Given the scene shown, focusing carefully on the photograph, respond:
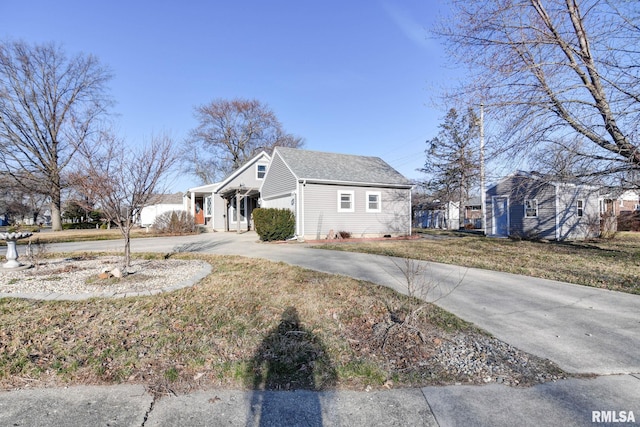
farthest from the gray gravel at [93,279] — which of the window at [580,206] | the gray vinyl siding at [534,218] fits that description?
the window at [580,206]

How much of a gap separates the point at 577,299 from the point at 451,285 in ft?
6.58

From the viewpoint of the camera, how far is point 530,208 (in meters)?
19.4

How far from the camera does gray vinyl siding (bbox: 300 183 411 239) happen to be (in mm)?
16734

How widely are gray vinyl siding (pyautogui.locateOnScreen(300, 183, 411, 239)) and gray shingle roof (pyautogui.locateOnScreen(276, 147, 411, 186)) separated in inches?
18.7

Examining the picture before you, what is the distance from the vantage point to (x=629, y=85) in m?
7.57

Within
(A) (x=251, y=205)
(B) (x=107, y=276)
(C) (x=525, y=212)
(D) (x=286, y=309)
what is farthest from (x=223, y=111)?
(D) (x=286, y=309)

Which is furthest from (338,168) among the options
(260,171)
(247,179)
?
(247,179)

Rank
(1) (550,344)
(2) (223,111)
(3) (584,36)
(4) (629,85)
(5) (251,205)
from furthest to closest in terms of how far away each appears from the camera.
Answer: (2) (223,111)
(5) (251,205)
(3) (584,36)
(4) (629,85)
(1) (550,344)

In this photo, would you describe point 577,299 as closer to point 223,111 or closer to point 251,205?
point 251,205

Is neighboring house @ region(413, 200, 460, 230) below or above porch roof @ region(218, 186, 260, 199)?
below

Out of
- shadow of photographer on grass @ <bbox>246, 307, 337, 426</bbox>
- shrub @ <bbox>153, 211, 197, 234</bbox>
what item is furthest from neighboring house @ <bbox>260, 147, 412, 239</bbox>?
shadow of photographer on grass @ <bbox>246, 307, 337, 426</bbox>

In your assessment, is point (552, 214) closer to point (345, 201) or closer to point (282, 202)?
point (345, 201)

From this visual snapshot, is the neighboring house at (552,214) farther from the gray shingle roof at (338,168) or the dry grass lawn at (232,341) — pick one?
the dry grass lawn at (232,341)

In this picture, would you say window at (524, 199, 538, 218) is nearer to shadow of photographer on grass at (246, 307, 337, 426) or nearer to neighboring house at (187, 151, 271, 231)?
neighboring house at (187, 151, 271, 231)
